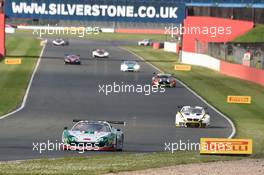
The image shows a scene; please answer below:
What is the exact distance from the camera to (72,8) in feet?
305

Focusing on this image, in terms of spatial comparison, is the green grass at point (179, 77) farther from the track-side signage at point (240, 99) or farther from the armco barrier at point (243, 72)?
the armco barrier at point (243, 72)

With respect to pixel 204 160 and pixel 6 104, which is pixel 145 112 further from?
pixel 204 160

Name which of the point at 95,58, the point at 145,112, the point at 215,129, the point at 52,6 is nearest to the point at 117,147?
the point at 215,129

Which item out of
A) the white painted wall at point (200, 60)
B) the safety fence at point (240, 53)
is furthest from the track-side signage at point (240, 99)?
the white painted wall at point (200, 60)

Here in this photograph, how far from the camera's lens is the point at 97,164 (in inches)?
1002

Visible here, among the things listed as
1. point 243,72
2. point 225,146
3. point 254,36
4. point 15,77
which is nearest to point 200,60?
point 254,36

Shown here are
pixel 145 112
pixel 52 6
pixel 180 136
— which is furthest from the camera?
pixel 52 6

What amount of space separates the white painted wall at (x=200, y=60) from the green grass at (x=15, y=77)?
53.8 feet

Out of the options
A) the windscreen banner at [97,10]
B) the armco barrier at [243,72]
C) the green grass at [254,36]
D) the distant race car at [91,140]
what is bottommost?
the armco barrier at [243,72]

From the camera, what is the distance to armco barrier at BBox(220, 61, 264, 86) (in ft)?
246

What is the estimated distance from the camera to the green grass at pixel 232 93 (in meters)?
44.0

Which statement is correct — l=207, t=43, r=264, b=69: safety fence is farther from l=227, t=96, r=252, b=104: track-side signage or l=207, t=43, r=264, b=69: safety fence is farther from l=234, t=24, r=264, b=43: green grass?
l=227, t=96, r=252, b=104: track-side signage

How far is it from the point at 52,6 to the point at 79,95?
29262 mm

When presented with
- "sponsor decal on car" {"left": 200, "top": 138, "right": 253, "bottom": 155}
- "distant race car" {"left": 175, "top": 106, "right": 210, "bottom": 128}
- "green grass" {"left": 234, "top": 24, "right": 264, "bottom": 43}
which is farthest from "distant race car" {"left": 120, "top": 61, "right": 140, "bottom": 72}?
"sponsor decal on car" {"left": 200, "top": 138, "right": 253, "bottom": 155}
